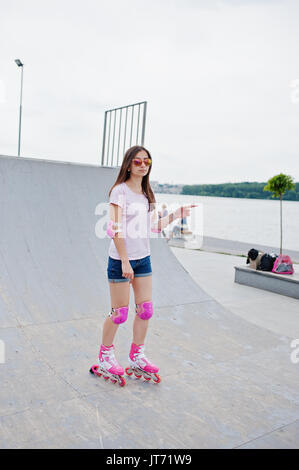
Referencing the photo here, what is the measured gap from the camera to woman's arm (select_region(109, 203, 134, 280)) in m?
2.91

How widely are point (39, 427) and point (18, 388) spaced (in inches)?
21.3

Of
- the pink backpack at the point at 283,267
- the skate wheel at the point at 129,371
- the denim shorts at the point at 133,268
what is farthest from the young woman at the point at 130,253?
the pink backpack at the point at 283,267

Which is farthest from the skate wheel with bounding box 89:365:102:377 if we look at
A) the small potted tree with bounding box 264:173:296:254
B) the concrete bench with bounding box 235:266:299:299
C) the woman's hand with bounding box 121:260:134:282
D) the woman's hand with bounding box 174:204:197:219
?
the small potted tree with bounding box 264:173:296:254

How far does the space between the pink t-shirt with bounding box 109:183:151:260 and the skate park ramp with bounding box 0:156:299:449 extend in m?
1.04

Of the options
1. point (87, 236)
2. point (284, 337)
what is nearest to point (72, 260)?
point (87, 236)

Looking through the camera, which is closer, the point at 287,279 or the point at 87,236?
the point at 87,236


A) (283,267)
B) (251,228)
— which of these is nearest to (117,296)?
(283,267)

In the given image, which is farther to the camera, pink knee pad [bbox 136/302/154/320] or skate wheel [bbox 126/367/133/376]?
skate wheel [bbox 126/367/133/376]

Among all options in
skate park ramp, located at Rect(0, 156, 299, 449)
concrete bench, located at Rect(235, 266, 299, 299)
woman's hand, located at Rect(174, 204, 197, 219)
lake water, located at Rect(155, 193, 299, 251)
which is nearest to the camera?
skate park ramp, located at Rect(0, 156, 299, 449)

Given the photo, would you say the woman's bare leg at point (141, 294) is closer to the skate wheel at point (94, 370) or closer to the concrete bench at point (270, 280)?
the skate wheel at point (94, 370)

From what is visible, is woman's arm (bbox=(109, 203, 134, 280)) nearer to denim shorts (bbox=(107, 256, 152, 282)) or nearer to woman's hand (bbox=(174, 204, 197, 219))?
denim shorts (bbox=(107, 256, 152, 282))

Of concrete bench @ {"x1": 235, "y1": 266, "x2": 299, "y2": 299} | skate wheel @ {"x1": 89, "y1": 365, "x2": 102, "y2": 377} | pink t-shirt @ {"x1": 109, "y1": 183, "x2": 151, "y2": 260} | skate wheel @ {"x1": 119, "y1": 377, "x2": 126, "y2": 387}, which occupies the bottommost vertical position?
skate wheel @ {"x1": 119, "y1": 377, "x2": 126, "y2": 387}
